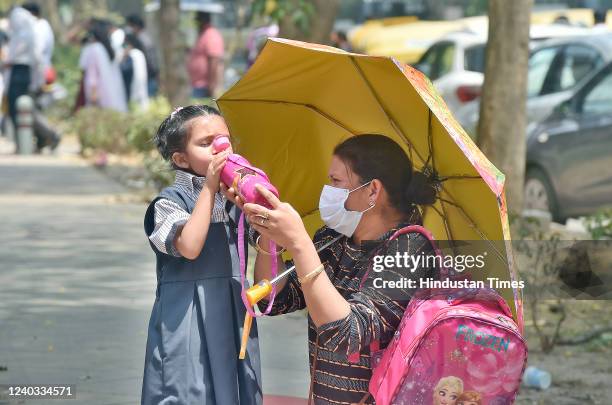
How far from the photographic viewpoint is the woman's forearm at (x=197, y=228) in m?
3.41

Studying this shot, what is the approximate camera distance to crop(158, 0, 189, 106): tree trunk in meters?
16.0

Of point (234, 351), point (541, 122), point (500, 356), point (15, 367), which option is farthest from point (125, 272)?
point (500, 356)

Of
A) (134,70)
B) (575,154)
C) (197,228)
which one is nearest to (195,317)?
(197,228)

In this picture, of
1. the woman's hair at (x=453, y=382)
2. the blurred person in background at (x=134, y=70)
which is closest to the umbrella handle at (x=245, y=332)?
the woman's hair at (x=453, y=382)

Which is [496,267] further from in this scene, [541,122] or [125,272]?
[541,122]

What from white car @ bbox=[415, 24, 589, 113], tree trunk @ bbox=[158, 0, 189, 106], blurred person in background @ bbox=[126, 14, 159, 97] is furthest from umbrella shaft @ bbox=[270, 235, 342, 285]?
blurred person in background @ bbox=[126, 14, 159, 97]

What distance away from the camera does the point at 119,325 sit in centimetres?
705

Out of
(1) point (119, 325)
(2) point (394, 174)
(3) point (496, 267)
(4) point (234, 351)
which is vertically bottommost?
(1) point (119, 325)

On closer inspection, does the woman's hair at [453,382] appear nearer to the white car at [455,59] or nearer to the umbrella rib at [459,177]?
the umbrella rib at [459,177]

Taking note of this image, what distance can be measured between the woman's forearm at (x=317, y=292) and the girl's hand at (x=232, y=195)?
19 centimetres

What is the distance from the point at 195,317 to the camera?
3.57 meters

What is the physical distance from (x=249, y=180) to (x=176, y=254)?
41 cm

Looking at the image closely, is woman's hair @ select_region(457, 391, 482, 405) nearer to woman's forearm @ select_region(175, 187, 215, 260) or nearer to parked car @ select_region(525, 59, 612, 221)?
woman's forearm @ select_region(175, 187, 215, 260)

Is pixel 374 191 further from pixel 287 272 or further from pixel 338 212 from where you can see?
pixel 287 272
